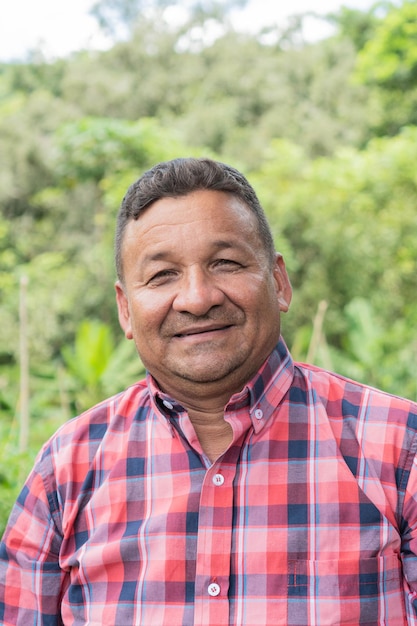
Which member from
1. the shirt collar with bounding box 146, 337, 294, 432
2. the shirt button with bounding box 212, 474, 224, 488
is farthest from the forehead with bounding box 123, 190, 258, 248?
the shirt button with bounding box 212, 474, 224, 488

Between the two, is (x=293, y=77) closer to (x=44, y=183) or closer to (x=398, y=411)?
(x=44, y=183)

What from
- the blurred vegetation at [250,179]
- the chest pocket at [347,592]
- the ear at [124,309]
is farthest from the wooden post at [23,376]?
the chest pocket at [347,592]

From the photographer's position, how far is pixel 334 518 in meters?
1.19

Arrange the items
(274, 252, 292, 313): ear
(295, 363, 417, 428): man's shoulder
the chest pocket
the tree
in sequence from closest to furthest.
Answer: the chest pocket < (295, 363, 417, 428): man's shoulder < (274, 252, 292, 313): ear < the tree

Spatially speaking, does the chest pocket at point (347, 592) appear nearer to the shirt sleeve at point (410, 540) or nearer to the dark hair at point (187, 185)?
the shirt sleeve at point (410, 540)

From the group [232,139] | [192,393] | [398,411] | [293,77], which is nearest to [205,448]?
[192,393]

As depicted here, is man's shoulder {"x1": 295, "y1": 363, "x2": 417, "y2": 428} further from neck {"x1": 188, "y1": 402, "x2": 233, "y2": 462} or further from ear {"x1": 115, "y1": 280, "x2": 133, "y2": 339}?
ear {"x1": 115, "y1": 280, "x2": 133, "y2": 339}

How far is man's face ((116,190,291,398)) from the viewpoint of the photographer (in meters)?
1.24

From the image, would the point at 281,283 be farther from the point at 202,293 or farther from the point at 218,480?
the point at 218,480

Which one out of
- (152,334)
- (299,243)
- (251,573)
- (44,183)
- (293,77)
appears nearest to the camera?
(251,573)

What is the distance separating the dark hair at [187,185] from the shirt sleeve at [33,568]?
0.55 meters

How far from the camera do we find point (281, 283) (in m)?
1.41

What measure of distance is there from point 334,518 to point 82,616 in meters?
0.49

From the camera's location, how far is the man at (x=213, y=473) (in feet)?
3.84
